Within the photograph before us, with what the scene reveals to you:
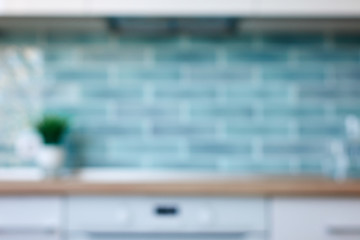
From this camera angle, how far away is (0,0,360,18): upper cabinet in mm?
1529

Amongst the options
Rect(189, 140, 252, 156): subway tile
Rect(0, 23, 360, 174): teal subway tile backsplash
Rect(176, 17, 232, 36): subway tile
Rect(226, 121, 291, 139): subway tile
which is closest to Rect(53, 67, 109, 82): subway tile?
Rect(0, 23, 360, 174): teal subway tile backsplash

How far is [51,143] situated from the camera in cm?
161

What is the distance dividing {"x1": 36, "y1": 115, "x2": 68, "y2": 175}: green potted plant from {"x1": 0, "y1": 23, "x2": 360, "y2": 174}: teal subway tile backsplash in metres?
0.19

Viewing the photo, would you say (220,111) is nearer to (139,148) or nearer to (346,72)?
(139,148)

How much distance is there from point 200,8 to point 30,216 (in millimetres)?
1047

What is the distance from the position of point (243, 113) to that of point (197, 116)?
9.0 inches

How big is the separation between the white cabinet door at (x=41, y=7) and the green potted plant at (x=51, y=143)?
452 mm

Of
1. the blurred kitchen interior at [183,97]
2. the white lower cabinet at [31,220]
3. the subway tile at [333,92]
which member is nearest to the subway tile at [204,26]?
the blurred kitchen interior at [183,97]

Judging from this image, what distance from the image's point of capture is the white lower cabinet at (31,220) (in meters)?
1.33

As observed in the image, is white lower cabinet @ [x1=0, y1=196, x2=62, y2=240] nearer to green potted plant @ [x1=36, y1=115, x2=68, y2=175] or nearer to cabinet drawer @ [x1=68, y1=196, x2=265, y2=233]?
cabinet drawer @ [x1=68, y1=196, x2=265, y2=233]

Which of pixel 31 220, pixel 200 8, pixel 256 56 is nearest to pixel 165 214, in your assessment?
pixel 31 220

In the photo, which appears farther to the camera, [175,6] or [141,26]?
[141,26]

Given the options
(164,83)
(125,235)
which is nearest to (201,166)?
(164,83)

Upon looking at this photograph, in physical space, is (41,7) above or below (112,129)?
above
